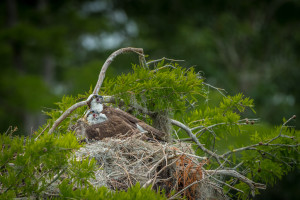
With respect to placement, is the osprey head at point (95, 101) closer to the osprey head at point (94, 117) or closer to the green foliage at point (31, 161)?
the osprey head at point (94, 117)

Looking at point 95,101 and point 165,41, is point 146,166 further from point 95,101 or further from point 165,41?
point 165,41

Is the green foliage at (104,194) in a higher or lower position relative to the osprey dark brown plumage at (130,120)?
lower

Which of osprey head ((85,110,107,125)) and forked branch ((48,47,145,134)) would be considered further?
osprey head ((85,110,107,125))

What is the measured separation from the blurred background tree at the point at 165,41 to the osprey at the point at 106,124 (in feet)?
35.3

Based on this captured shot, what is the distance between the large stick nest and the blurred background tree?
1106 cm

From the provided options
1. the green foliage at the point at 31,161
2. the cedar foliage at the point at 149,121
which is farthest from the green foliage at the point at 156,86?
the green foliage at the point at 31,161

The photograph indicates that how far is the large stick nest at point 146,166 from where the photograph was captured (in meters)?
2.59

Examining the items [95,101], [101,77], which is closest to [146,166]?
[95,101]

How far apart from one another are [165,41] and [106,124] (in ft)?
50.6

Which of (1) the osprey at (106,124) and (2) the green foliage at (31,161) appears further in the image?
(1) the osprey at (106,124)

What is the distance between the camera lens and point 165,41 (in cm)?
1820

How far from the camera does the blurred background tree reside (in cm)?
1506

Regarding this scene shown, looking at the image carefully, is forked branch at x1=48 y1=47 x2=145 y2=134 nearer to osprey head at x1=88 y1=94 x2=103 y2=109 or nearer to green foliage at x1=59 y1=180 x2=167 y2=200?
osprey head at x1=88 y1=94 x2=103 y2=109

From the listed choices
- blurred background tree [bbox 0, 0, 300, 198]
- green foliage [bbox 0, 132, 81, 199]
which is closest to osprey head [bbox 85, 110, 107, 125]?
green foliage [bbox 0, 132, 81, 199]
